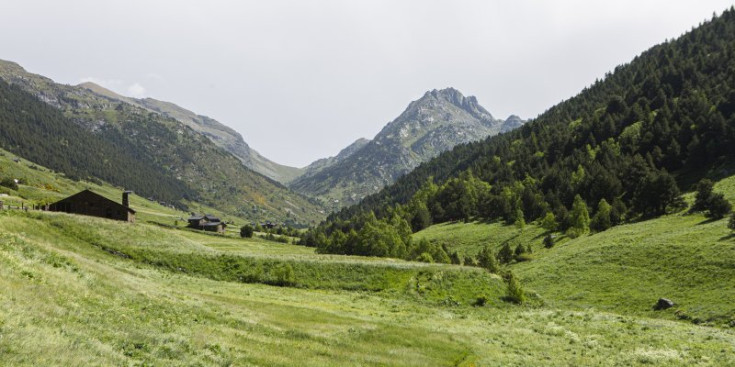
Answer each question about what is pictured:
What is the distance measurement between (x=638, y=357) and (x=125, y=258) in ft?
183

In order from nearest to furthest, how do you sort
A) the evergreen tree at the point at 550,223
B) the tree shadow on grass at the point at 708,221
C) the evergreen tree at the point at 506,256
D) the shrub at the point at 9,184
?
the tree shadow on grass at the point at 708,221 → the evergreen tree at the point at 506,256 → the evergreen tree at the point at 550,223 → the shrub at the point at 9,184

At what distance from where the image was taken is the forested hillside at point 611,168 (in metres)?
101

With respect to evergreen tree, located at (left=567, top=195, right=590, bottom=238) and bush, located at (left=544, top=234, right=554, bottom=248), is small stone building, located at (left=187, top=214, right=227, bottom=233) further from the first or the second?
evergreen tree, located at (left=567, top=195, right=590, bottom=238)

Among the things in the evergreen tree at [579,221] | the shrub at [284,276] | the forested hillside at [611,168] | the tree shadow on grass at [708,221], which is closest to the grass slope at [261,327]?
the shrub at [284,276]

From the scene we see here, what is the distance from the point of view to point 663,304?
50.7m

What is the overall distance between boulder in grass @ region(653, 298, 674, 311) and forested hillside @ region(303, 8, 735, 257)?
5047 centimetres

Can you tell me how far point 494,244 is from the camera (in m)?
114

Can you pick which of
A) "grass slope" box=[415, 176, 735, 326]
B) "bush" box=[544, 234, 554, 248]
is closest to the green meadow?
"grass slope" box=[415, 176, 735, 326]

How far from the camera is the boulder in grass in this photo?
1975 inches

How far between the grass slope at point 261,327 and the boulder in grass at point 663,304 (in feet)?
41.6

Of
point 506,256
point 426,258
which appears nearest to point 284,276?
point 426,258

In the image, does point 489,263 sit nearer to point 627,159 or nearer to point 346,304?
point 346,304

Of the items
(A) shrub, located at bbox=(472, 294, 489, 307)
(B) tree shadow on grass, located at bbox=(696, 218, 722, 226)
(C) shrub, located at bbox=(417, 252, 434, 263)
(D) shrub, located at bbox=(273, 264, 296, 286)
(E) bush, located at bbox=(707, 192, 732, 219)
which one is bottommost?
(A) shrub, located at bbox=(472, 294, 489, 307)

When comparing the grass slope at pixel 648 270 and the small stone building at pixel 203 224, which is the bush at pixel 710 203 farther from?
the small stone building at pixel 203 224
